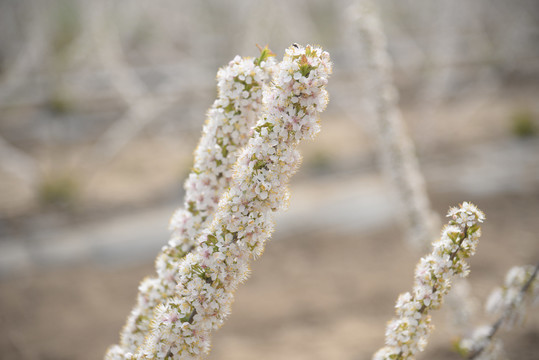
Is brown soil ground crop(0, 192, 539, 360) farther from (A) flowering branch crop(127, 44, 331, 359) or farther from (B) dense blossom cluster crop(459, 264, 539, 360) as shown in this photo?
(A) flowering branch crop(127, 44, 331, 359)

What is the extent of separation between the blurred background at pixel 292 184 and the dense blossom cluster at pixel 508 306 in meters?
1.80

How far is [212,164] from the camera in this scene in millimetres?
1986

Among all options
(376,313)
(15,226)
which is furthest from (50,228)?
(376,313)

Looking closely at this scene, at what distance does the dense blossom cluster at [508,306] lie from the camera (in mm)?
2227

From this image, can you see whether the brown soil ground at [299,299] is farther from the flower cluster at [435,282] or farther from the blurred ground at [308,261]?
the flower cluster at [435,282]

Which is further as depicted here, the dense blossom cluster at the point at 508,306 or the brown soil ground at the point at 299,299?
the brown soil ground at the point at 299,299

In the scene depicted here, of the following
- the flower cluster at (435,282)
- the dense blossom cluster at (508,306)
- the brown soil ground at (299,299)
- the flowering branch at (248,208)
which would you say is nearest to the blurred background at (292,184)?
→ the brown soil ground at (299,299)

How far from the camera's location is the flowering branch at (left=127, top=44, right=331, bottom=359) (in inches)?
65.2

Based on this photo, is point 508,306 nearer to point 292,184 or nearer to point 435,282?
point 435,282

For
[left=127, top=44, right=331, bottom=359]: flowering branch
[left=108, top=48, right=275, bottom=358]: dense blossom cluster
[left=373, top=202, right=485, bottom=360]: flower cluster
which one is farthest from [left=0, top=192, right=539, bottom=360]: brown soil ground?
[left=127, top=44, right=331, bottom=359]: flowering branch

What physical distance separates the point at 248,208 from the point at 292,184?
6569mm

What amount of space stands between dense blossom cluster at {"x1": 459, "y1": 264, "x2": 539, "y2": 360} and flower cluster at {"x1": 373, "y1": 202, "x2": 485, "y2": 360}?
59cm

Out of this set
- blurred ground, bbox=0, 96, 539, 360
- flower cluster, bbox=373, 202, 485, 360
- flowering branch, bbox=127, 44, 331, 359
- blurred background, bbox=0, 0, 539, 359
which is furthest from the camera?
blurred background, bbox=0, 0, 539, 359

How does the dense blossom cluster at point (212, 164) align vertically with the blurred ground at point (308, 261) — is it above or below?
below
